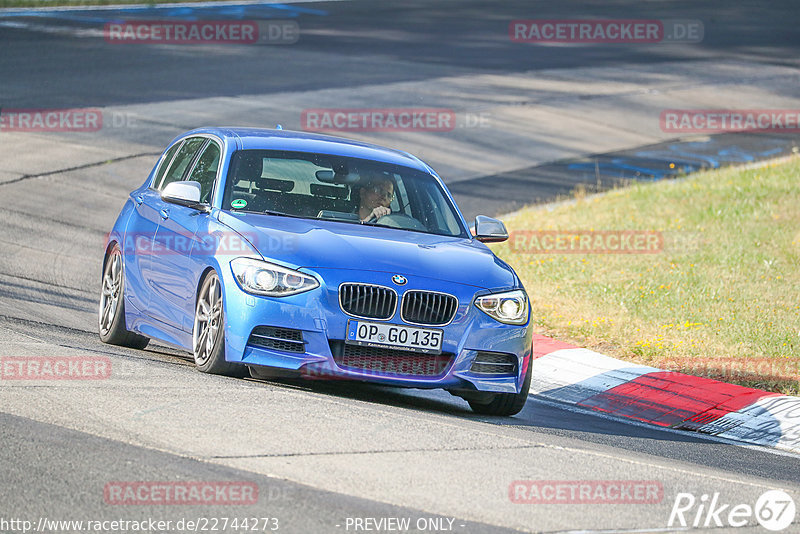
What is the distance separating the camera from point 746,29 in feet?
137

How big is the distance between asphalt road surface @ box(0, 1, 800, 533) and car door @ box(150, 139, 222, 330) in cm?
39

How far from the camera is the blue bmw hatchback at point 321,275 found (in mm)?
7613

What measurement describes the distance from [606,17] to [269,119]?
74.7 ft

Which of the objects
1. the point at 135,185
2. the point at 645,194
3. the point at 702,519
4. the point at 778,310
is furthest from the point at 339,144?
the point at 645,194

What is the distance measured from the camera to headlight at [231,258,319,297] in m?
7.60

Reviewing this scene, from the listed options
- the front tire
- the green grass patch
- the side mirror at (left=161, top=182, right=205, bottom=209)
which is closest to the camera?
the front tire

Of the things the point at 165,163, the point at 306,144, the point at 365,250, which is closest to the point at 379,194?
the point at 306,144

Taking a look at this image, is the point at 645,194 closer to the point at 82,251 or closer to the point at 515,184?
the point at 515,184

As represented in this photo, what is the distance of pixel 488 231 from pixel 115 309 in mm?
2923

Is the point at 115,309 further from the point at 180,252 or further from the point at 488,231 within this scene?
the point at 488,231

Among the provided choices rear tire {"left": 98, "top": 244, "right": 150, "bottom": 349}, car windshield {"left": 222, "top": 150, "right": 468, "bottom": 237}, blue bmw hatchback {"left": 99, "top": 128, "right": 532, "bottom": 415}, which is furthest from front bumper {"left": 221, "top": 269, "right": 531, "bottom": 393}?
rear tire {"left": 98, "top": 244, "right": 150, "bottom": 349}

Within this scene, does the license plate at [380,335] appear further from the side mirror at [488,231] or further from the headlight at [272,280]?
the side mirror at [488,231]

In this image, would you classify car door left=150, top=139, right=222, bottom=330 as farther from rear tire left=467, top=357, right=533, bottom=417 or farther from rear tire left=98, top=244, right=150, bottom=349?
rear tire left=467, top=357, right=533, bottom=417

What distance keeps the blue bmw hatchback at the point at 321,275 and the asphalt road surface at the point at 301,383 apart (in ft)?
0.88
